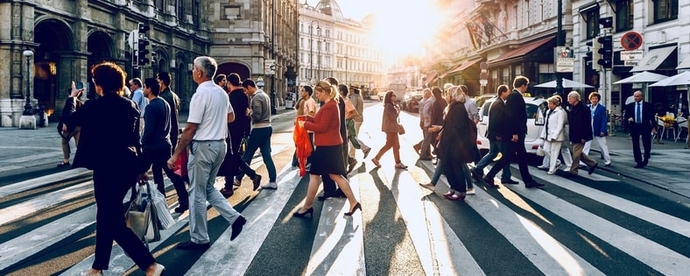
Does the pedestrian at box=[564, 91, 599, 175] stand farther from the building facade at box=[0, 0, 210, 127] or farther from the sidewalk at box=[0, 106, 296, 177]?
the building facade at box=[0, 0, 210, 127]

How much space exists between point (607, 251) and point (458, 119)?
3.24 meters

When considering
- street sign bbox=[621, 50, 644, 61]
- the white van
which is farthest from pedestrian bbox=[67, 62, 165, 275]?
street sign bbox=[621, 50, 644, 61]

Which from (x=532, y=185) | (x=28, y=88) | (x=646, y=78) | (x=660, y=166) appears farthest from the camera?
(x=28, y=88)

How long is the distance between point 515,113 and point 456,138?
148cm

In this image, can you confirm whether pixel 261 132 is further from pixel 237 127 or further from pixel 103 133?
Answer: pixel 103 133

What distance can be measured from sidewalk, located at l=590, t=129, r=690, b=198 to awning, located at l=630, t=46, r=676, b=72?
395 centimetres

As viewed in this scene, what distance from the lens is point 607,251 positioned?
538 centimetres

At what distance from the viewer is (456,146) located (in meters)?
8.12

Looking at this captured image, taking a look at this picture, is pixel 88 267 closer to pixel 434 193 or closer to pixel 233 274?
pixel 233 274

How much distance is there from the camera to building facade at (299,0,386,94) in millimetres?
101625

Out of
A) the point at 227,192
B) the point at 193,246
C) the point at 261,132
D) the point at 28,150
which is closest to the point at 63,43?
the point at 28,150

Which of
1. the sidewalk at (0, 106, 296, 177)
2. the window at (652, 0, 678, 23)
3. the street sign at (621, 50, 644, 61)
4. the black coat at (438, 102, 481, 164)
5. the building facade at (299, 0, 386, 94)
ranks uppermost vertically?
the building facade at (299, 0, 386, 94)

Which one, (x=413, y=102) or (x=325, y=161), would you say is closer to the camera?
(x=325, y=161)

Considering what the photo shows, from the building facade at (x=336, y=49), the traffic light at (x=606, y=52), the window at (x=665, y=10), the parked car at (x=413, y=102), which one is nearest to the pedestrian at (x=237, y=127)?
the traffic light at (x=606, y=52)
